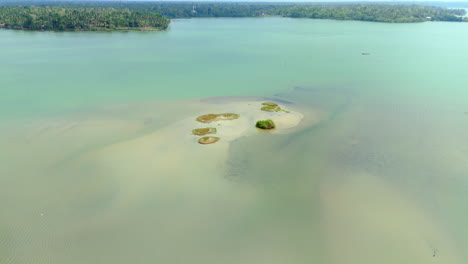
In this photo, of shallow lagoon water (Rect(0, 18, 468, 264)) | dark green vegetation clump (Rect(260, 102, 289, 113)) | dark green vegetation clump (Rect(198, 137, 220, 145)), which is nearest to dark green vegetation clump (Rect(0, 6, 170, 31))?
shallow lagoon water (Rect(0, 18, 468, 264))

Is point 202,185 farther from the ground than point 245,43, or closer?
closer

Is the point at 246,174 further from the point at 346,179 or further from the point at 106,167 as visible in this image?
the point at 106,167

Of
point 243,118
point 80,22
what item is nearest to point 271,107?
point 243,118

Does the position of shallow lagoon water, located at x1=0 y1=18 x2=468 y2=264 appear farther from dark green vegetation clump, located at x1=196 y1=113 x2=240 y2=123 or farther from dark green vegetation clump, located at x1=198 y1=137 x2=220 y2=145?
dark green vegetation clump, located at x1=196 y1=113 x2=240 y2=123

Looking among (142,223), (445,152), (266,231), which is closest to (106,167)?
(142,223)

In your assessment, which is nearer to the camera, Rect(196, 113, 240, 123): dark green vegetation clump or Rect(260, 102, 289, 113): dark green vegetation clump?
Rect(196, 113, 240, 123): dark green vegetation clump

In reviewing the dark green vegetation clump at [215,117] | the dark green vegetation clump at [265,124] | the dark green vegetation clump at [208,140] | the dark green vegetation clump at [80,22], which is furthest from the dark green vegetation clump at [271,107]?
the dark green vegetation clump at [80,22]

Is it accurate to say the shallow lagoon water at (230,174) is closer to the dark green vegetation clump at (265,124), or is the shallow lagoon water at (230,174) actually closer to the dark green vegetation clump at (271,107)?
A: the dark green vegetation clump at (265,124)

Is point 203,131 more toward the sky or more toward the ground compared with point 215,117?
more toward the ground

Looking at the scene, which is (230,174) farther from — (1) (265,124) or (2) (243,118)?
(2) (243,118)
